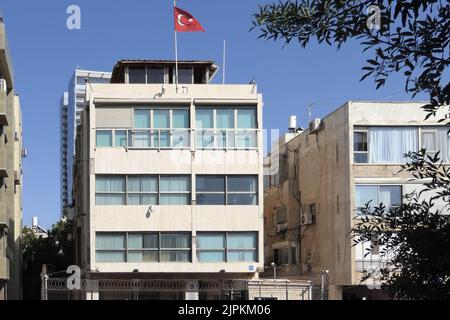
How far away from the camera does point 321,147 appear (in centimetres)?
4412

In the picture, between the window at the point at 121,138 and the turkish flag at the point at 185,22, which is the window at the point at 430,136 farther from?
the window at the point at 121,138

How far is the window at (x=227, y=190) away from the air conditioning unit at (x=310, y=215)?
6257 mm

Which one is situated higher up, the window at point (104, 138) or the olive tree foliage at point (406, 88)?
the window at point (104, 138)

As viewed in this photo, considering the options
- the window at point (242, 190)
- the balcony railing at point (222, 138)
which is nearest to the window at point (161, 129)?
the balcony railing at point (222, 138)

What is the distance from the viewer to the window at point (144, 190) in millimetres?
38625

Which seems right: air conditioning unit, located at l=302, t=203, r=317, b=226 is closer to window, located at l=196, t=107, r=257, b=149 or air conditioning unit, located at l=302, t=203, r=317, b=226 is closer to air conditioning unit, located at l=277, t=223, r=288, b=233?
air conditioning unit, located at l=277, t=223, r=288, b=233

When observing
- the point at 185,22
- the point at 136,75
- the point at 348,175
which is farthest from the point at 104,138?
the point at 348,175

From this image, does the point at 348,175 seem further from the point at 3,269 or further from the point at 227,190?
the point at 3,269

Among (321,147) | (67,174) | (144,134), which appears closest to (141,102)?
(144,134)

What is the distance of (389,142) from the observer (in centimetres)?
4066

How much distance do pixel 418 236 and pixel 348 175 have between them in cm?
3299

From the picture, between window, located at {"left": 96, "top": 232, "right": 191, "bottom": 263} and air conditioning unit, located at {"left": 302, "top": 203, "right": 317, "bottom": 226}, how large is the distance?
28.2ft

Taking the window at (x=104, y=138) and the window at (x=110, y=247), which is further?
the window at (x=104, y=138)
